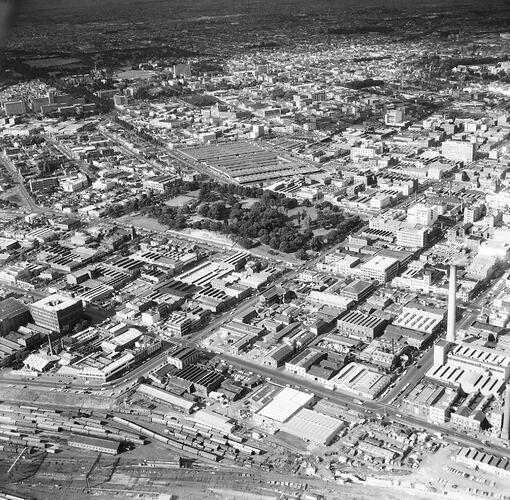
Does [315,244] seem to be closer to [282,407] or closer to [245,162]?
[282,407]

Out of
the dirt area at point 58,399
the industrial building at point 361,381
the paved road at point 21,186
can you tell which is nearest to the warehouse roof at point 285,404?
the industrial building at point 361,381

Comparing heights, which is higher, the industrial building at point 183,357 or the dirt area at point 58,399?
the industrial building at point 183,357

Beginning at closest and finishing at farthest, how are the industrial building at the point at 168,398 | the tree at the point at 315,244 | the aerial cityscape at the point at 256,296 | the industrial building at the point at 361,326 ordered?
the aerial cityscape at the point at 256,296, the industrial building at the point at 168,398, the industrial building at the point at 361,326, the tree at the point at 315,244

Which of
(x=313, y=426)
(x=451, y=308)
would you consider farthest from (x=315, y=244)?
(x=313, y=426)

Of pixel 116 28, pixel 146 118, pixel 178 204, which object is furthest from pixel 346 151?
pixel 116 28

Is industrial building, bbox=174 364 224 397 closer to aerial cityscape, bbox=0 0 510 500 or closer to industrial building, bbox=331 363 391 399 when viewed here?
aerial cityscape, bbox=0 0 510 500

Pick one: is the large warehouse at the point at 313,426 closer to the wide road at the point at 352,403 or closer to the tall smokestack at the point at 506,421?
the wide road at the point at 352,403

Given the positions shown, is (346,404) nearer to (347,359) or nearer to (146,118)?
(347,359)
